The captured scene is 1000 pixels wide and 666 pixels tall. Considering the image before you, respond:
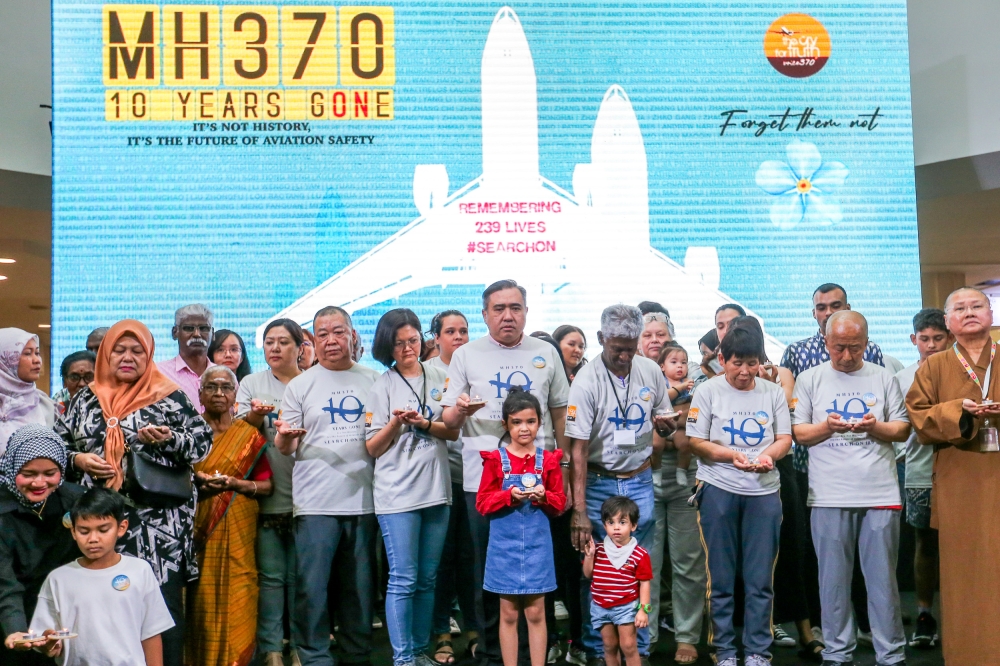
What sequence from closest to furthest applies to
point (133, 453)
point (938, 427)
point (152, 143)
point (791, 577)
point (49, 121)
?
point (133, 453) → point (938, 427) → point (791, 577) → point (152, 143) → point (49, 121)

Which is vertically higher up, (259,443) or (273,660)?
(259,443)

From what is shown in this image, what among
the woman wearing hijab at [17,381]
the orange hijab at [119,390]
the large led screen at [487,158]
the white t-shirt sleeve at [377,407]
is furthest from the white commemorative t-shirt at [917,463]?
the woman wearing hijab at [17,381]

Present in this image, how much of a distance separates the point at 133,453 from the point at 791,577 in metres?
2.89


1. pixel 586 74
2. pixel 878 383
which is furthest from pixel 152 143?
pixel 878 383

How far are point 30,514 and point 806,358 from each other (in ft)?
11.1

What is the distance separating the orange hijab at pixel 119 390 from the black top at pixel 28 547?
0.60 ft

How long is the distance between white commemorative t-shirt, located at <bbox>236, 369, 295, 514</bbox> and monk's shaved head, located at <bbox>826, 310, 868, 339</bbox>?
7.61ft

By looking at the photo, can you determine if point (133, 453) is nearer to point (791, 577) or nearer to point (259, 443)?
point (259, 443)

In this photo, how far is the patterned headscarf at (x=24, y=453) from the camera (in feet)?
10.3

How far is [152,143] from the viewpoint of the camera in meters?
5.89

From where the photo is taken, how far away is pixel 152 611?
123 inches

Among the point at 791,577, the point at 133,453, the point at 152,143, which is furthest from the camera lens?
the point at 152,143

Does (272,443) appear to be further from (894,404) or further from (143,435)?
(894,404)

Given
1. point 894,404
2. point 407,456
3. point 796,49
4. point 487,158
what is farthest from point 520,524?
point 796,49
